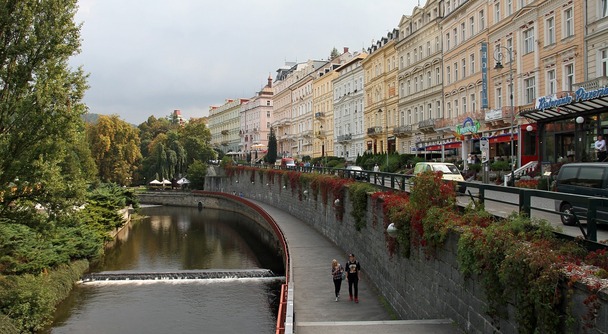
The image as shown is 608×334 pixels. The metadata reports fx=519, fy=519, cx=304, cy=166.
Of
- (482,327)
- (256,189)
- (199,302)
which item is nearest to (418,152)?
(256,189)

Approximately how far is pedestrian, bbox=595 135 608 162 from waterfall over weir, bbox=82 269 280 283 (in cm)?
1660

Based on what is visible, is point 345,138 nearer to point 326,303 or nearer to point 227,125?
point 326,303

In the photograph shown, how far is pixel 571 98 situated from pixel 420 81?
84.3 ft

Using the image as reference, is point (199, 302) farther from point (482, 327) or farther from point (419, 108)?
point (419, 108)

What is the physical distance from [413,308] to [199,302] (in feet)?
40.5

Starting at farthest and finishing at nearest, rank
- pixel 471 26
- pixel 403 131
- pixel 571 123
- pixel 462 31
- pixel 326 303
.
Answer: pixel 403 131, pixel 462 31, pixel 471 26, pixel 571 123, pixel 326 303

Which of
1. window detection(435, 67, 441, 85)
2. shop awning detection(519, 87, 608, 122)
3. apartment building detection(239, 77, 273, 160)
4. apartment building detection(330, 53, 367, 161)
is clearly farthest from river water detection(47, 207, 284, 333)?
apartment building detection(239, 77, 273, 160)

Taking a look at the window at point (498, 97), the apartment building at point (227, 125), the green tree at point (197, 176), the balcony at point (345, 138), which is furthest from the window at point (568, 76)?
the apartment building at point (227, 125)

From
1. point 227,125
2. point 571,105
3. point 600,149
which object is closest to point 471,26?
point 571,105

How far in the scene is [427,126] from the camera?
45125 mm

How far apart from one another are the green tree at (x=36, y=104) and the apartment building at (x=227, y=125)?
109 meters

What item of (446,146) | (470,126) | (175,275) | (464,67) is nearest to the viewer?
(175,275)

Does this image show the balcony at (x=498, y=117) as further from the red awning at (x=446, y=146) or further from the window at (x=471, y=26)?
the window at (x=471, y=26)

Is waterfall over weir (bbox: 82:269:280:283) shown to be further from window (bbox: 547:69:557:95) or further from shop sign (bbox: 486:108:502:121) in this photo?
window (bbox: 547:69:557:95)
